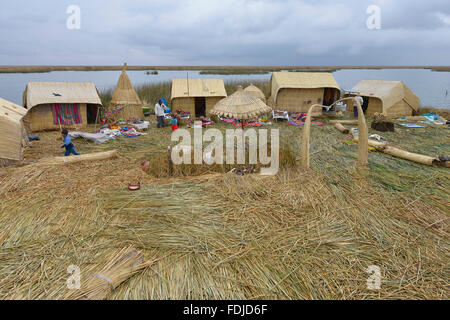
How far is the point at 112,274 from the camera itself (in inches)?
104

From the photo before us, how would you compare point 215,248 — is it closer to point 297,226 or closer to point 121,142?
point 297,226

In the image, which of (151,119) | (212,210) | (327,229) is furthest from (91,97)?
(327,229)

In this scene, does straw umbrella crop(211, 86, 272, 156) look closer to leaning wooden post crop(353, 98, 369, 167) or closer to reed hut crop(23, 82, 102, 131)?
leaning wooden post crop(353, 98, 369, 167)

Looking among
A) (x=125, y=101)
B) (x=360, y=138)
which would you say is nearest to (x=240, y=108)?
(x=360, y=138)

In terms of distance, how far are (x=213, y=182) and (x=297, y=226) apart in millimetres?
1812

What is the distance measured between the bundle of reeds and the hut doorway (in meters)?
9.55

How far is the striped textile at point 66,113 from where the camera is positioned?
9.76 meters

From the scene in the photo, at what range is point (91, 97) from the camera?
10.2 meters

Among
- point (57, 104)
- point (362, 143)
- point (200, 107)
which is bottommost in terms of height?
point (362, 143)

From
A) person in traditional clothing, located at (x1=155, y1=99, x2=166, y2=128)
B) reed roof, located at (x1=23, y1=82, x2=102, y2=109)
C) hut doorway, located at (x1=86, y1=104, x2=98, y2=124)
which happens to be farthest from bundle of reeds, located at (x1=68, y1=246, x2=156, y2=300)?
hut doorway, located at (x1=86, y1=104, x2=98, y2=124)

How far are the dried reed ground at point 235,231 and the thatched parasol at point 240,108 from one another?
5.24 feet

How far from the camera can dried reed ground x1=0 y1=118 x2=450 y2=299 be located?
2.64 meters

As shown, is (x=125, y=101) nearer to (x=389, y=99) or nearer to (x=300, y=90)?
(x=300, y=90)

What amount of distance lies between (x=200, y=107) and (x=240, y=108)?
704 cm
